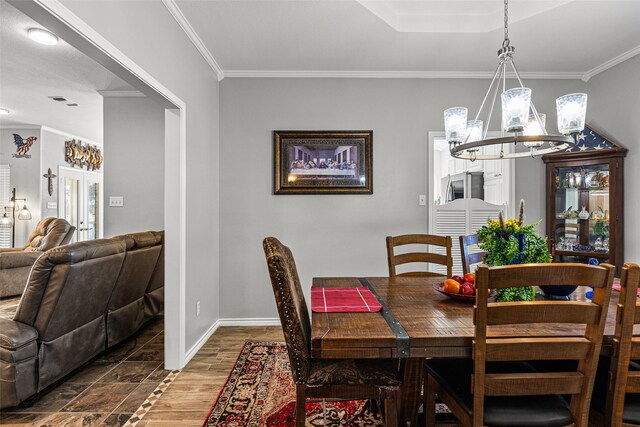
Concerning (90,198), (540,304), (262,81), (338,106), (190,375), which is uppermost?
(262,81)

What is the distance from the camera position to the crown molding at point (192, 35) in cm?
239

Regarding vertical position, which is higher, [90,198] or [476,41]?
[476,41]

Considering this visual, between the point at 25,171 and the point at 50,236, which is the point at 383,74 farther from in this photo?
the point at 25,171

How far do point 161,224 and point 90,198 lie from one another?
4.11 m

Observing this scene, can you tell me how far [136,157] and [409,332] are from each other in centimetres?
388

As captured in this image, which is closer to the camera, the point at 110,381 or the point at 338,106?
the point at 110,381

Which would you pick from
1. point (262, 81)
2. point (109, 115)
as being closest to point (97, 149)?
point (109, 115)

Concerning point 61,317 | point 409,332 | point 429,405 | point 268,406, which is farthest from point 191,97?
point 429,405

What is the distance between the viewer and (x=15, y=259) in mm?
3426

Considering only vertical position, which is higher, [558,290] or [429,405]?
[558,290]

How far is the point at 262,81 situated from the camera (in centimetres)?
354

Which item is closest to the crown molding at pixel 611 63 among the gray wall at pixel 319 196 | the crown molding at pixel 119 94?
the gray wall at pixel 319 196

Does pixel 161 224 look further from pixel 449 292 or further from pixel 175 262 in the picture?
pixel 449 292

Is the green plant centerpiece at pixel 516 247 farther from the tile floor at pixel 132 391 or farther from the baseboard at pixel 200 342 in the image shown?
the baseboard at pixel 200 342
